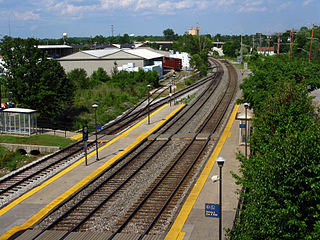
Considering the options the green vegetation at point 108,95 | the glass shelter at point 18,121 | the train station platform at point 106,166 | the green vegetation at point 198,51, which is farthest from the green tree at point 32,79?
the green vegetation at point 198,51

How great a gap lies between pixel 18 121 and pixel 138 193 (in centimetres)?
1446

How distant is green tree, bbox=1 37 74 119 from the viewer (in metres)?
32.8

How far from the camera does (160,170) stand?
21797 mm

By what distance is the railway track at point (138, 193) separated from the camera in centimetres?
1547

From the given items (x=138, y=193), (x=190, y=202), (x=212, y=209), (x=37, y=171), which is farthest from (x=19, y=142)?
(x=212, y=209)

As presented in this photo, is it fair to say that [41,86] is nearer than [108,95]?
Yes

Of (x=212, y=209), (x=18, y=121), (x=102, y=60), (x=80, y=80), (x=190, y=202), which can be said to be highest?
(x=102, y=60)

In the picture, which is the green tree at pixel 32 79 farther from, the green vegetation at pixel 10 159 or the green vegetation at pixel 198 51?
the green vegetation at pixel 198 51

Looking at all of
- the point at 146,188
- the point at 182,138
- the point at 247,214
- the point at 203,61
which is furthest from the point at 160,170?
the point at 203,61

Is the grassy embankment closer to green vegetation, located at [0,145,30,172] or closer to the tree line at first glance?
green vegetation, located at [0,145,30,172]

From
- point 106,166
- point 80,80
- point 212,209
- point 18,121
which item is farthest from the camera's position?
point 80,80

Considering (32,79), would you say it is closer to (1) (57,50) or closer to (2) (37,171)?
(2) (37,171)

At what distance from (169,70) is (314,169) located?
235ft

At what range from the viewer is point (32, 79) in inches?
1315
